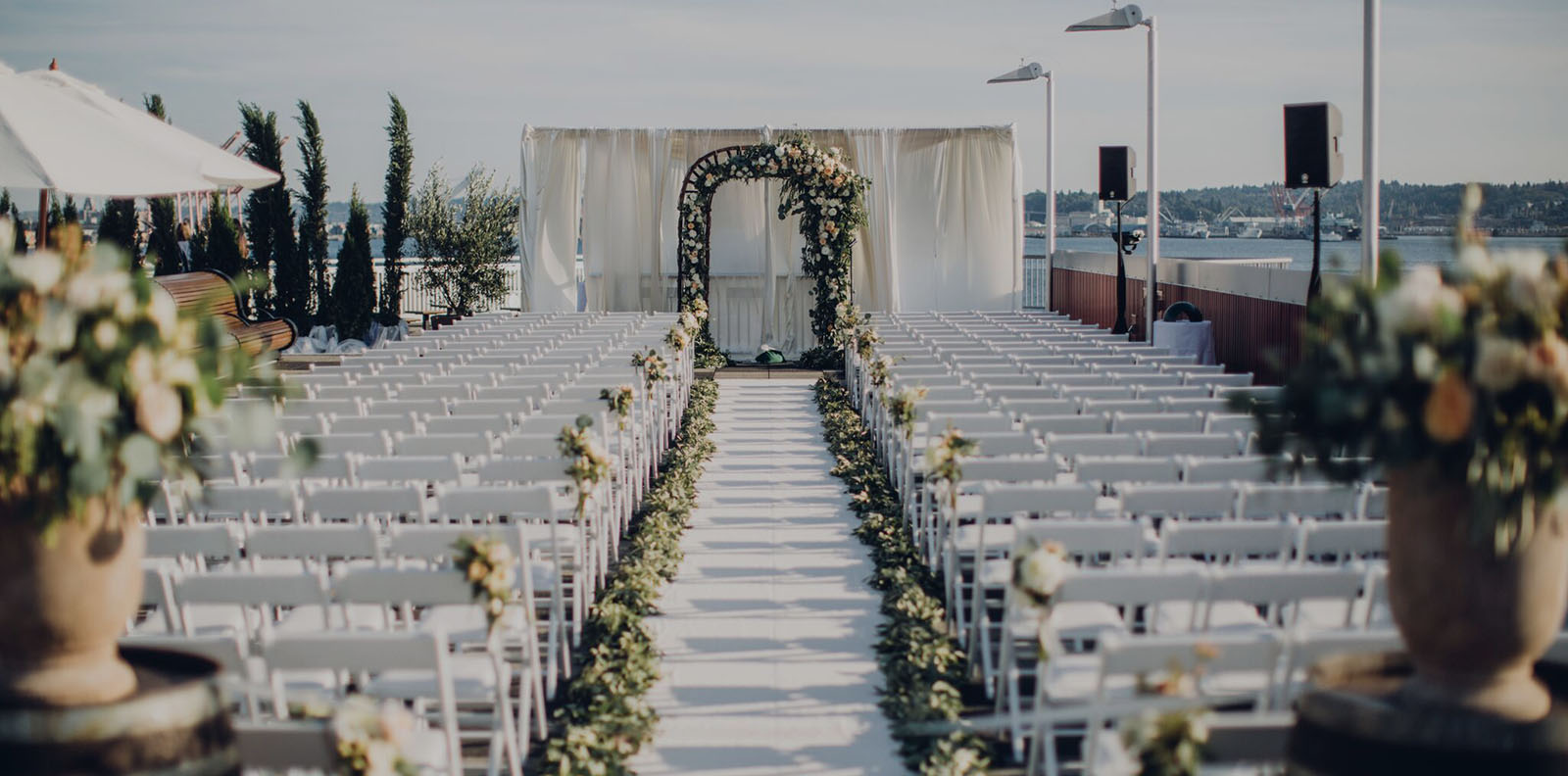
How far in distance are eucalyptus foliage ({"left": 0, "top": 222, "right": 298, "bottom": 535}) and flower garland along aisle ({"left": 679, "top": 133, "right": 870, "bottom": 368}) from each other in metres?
14.4

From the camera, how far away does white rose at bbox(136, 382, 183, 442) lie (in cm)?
270

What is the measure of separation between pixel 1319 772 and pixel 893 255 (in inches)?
718

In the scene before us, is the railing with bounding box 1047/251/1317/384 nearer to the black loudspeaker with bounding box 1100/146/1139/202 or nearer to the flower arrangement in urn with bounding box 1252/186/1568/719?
the black loudspeaker with bounding box 1100/146/1139/202

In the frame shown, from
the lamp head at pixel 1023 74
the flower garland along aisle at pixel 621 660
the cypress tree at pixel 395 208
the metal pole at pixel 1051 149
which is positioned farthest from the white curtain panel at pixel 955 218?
the flower garland along aisle at pixel 621 660

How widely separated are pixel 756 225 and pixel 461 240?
4507 mm

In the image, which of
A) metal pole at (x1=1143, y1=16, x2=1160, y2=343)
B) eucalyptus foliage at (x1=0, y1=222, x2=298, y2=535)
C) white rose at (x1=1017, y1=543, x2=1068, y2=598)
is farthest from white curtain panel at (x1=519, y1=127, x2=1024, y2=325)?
eucalyptus foliage at (x1=0, y1=222, x2=298, y2=535)

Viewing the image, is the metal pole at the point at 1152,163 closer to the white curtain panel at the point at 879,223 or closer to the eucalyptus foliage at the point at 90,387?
the white curtain panel at the point at 879,223

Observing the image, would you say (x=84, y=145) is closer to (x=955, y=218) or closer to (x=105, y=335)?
(x=105, y=335)

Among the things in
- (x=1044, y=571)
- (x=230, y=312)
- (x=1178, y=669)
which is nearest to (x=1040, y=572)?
(x=1044, y=571)

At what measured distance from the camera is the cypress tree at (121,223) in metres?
18.7

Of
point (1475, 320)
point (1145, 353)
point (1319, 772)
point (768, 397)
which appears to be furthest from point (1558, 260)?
point (768, 397)

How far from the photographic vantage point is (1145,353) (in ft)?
39.8

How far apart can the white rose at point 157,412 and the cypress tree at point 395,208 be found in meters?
17.9

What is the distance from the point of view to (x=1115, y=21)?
1402 cm
